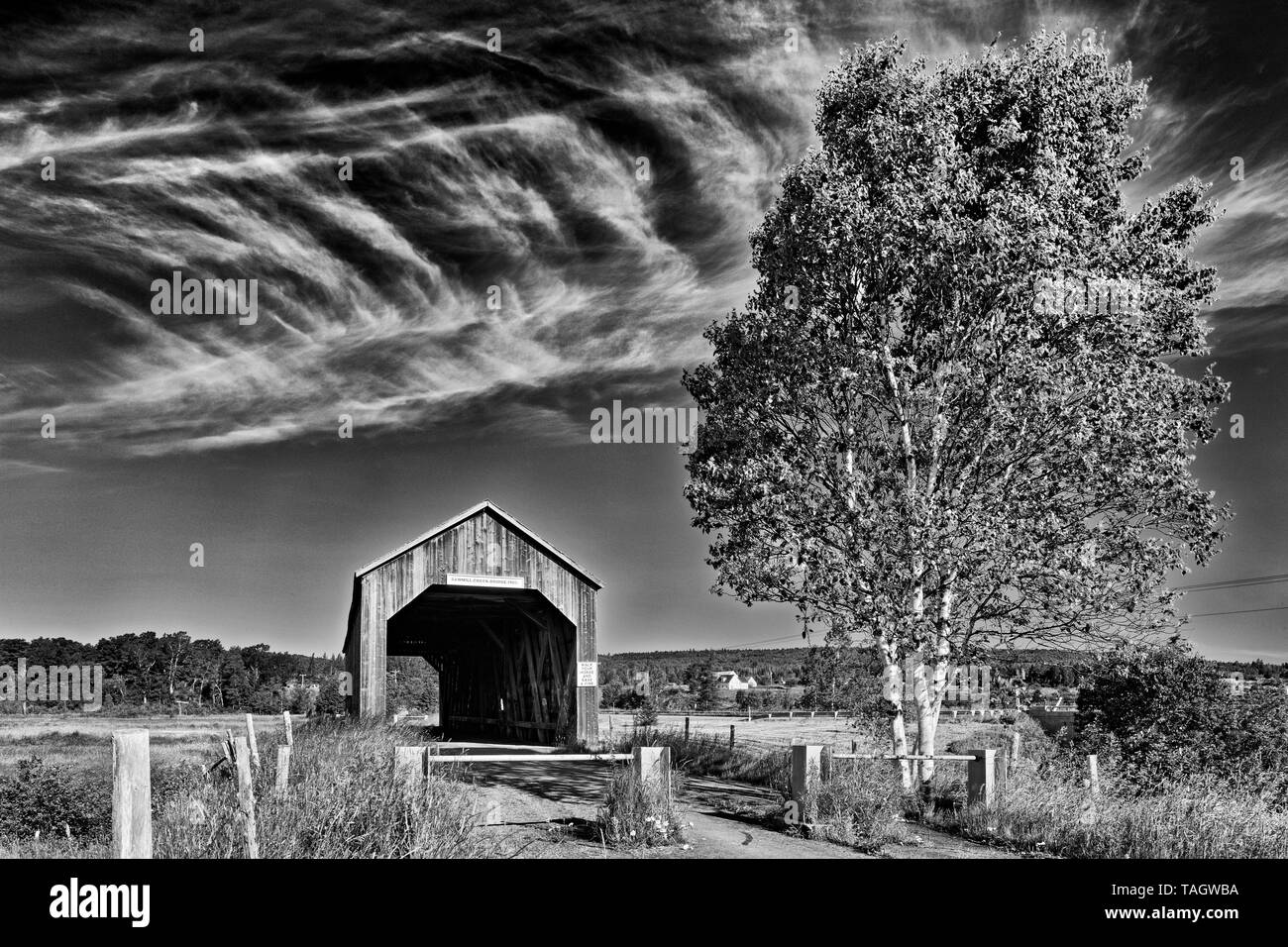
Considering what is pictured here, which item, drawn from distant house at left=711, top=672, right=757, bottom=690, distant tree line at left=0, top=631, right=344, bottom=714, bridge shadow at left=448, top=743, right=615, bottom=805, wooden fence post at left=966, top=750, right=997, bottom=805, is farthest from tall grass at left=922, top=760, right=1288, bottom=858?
distant house at left=711, top=672, right=757, bottom=690

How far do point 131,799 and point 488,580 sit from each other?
66.1ft

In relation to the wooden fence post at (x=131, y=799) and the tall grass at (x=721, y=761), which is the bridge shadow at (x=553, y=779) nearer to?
the tall grass at (x=721, y=761)

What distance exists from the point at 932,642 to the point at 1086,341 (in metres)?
6.13

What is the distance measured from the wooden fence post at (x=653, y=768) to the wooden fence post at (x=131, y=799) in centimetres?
644

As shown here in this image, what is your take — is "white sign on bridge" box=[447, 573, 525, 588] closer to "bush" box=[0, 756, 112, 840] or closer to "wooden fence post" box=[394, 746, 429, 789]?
"bush" box=[0, 756, 112, 840]

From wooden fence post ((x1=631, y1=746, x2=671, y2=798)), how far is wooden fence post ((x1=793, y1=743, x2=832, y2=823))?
251 cm

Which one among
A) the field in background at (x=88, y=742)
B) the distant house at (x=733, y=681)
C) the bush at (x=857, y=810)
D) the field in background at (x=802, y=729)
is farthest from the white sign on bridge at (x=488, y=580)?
the distant house at (x=733, y=681)

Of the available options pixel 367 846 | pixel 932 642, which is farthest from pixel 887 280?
pixel 367 846

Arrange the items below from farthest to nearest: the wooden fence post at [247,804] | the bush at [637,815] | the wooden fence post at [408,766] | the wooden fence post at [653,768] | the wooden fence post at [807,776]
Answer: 1. the wooden fence post at [807,776]
2. the wooden fence post at [653,768]
3. the bush at [637,815]
4. the wooden fence post at [408,766]
5. the wooden fence post at [247,804]

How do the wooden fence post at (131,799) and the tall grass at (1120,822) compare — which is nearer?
the wooden fence post at (131,799)

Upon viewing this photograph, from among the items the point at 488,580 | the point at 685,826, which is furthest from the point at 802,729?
the point at 685,826

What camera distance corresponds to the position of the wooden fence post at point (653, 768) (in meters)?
12.4

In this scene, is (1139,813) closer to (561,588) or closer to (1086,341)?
(1086,341)
